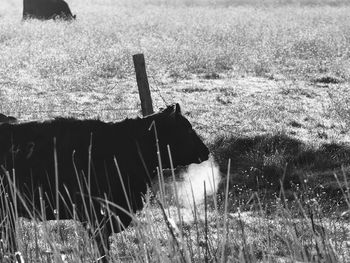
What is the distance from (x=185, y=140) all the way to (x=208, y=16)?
930 inches

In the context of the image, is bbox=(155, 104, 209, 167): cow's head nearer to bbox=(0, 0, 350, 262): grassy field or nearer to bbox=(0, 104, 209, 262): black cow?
bbox=(0, 104, 209, 262): black cow

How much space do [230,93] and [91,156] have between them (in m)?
8.47

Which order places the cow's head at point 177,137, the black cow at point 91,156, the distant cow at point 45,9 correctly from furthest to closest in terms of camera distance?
the distant cow at point 45,9
the cow's head at point 177,137
the black cow at point 91,156

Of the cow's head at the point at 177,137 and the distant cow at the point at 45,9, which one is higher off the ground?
the distant cow at the point at 45,9

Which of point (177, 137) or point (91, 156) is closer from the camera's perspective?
point (91, 156)

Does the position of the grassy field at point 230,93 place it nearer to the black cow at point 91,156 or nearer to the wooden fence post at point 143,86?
the black cow at point 91,156

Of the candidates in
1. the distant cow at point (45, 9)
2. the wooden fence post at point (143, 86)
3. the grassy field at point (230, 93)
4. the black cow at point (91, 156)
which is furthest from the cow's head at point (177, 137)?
the distant cow at point (45, 9)

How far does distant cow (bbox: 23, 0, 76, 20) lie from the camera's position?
29.2 meters

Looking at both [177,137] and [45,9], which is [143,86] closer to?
[177,137]

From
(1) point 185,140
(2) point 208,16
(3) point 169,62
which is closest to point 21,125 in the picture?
(1) point 185,140

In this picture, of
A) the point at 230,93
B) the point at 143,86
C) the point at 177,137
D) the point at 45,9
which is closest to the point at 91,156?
the point at 177,137

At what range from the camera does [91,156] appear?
229 inches

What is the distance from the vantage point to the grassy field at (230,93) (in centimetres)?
664

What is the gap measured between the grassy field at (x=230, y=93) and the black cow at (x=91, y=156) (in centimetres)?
36
